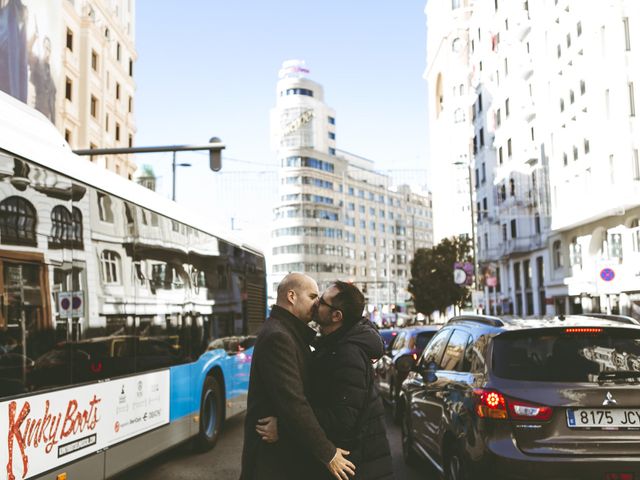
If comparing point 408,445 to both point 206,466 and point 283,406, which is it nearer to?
point 206,466

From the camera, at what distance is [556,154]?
40.8 meters

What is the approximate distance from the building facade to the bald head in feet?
52.0

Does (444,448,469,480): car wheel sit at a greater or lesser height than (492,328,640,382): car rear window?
lesser

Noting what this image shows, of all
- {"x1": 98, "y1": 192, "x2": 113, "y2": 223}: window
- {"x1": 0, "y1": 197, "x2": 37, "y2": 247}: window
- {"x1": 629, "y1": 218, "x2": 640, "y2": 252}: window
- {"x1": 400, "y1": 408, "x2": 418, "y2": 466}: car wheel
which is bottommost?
{"x1": 400, "y1": 408, "x2": 418, "y2": 466}: car wheel

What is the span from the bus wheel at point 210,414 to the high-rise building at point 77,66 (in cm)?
2499

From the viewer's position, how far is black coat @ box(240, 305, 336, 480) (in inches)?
123

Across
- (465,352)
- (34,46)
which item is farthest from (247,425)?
(34,46)

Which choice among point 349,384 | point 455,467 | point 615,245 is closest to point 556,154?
point 615,245

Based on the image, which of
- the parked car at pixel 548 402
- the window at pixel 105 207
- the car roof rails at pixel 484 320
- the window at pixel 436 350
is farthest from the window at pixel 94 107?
the parked car at pixel 548 402

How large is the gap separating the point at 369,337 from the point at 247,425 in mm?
730

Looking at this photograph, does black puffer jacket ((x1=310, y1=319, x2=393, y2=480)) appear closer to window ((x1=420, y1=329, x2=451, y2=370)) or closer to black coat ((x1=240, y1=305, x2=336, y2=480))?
black coat ((x1=240, y1=305, x2=336, y2=480))

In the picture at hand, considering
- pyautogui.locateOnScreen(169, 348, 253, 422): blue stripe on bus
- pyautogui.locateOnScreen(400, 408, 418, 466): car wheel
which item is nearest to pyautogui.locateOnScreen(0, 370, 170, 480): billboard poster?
pyautogui.locateOnScreen(169, 348, 253, 422): blue stripe on bus

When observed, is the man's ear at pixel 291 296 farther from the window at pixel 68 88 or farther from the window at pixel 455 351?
the window at pixel 68 88

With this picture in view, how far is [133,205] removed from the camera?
6.91 metres
